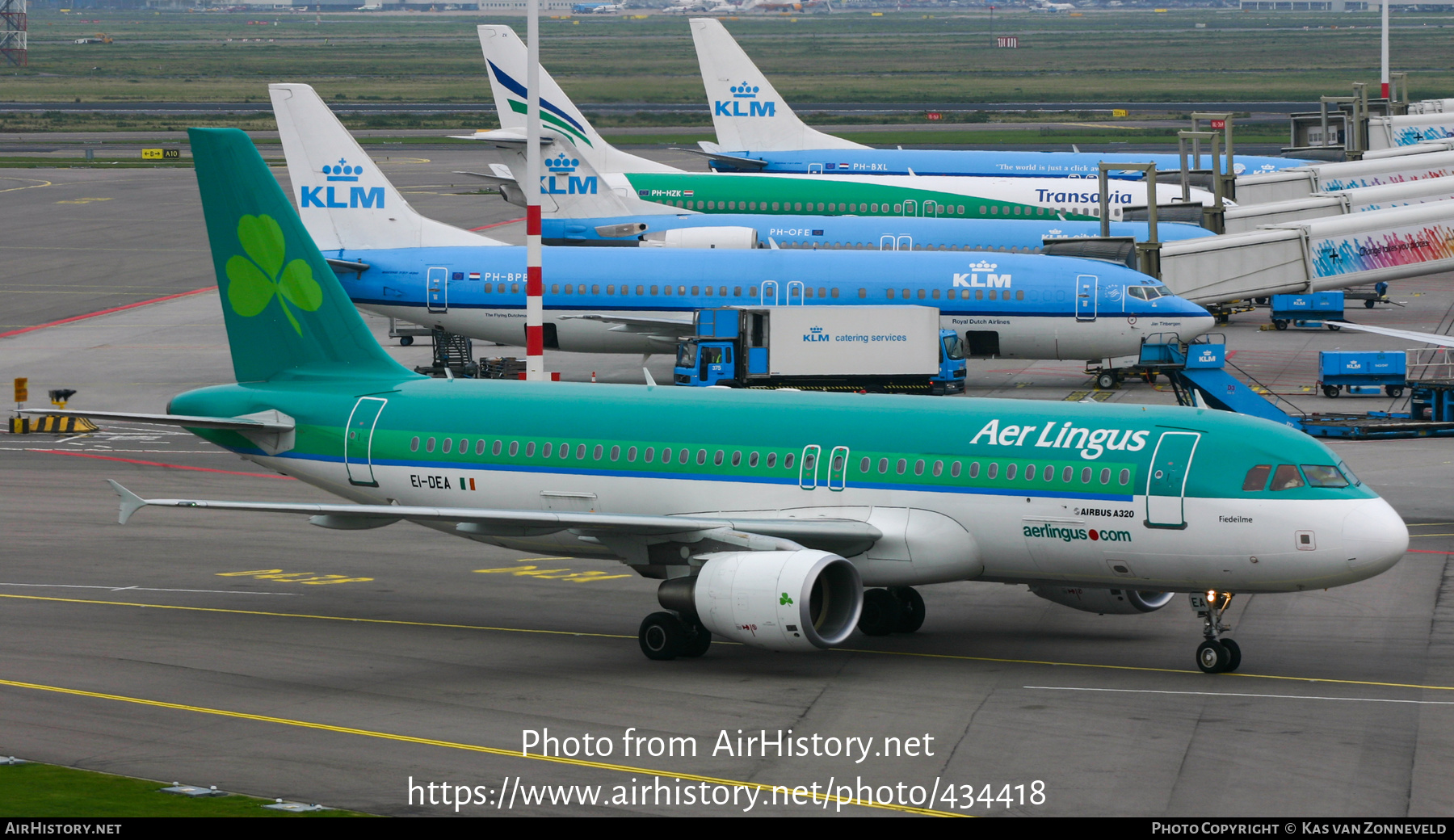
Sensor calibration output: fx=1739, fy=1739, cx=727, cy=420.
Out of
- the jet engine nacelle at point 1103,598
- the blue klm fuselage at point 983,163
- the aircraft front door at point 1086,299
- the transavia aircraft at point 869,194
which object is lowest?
the jet engine nacelle at point 1103,598

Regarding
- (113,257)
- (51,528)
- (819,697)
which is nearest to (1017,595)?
(819,697)

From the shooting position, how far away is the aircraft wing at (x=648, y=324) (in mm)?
57125

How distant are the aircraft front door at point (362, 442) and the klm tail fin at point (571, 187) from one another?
34.3 metres

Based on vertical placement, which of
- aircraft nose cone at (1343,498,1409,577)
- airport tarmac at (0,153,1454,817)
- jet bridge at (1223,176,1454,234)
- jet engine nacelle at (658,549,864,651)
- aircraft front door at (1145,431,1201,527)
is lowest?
airport tarmac at (0,153,1454,817)

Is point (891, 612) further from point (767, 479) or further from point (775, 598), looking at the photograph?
point (775, 598)

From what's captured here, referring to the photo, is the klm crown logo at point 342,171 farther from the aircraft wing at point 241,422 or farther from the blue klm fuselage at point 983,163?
the blue klm fuselage at point 983,163

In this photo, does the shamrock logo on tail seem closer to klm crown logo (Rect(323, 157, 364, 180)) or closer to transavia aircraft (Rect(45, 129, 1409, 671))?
transavia aircraft (Rect(45, 129, 1409, 671))

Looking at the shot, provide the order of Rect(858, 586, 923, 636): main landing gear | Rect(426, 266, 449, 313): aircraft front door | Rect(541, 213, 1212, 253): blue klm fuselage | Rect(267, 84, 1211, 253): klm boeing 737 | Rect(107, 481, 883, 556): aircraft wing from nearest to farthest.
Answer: Rect(107, 481, 883, 556): aircraft wing
Rect(858, 586, 923, 636): main landing gear
Rect(426, 266, 449, 313): aircraft front door
Rect(541, 213, 1212, 253): blue klm fuselage
Rect(267, 84, 1211, 253): klm boeing 737

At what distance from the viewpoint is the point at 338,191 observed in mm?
56969

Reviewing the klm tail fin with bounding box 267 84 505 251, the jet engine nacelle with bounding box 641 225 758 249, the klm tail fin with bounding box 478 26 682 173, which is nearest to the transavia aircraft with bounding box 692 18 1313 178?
the klm tail fin with bounding box 478 26 682 173

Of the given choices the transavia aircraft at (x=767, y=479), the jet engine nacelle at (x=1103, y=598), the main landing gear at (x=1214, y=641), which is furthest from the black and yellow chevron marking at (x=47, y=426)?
the main landing gear at (x=1214, y=641)

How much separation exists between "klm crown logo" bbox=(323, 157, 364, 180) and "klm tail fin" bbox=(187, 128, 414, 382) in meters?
22.6

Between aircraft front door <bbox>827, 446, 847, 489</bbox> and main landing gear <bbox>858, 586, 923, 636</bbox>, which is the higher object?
aircraft front door <bbox>827, 446, 847, 489</bbox>

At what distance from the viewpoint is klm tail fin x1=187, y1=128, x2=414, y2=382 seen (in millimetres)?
33250
